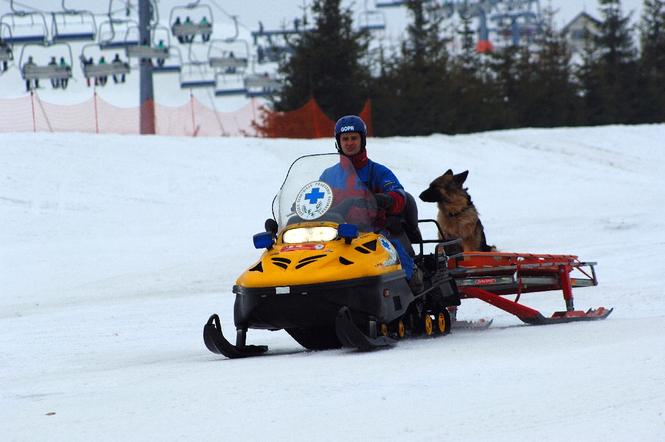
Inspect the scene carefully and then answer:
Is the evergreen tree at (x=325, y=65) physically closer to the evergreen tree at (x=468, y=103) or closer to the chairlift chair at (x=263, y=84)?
the chairlift chair at (x=263, y=84)

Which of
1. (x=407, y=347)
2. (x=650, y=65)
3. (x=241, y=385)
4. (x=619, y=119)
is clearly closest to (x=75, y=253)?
(x=407, y=347)

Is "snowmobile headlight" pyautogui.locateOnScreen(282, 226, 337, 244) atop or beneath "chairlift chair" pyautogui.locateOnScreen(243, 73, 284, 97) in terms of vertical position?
beneath

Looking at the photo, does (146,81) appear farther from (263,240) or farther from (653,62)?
(653,62)

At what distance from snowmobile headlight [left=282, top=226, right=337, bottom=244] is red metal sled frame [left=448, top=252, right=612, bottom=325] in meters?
1.75

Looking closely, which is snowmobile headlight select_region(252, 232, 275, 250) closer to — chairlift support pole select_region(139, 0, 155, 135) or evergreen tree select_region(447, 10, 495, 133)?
chairlift support pole select_region(139, 0, 155, 135)

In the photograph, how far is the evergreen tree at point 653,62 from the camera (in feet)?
170

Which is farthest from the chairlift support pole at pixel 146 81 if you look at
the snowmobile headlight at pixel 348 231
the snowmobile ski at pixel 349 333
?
the snowmobile ski at pixel 349 333

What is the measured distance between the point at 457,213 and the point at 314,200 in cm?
295

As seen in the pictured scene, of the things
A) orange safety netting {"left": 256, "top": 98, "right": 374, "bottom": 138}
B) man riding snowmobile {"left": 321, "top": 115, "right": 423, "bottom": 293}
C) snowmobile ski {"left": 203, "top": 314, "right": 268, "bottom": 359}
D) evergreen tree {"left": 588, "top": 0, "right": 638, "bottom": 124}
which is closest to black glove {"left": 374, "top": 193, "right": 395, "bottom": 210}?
man riding snowmobile {"left": 321, "top": 115, "right": 423, "bottom": 293}

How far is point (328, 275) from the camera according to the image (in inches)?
305

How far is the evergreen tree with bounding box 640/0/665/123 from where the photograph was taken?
5184 cm

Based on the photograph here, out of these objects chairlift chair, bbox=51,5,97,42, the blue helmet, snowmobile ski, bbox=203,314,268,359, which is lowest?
snowmobile ski, bbox=203,314,268,359

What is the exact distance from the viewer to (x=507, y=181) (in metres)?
26.5

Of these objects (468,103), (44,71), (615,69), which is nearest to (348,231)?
(44,71)
